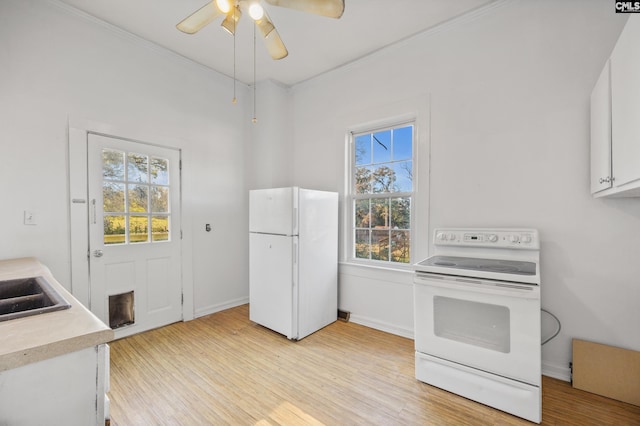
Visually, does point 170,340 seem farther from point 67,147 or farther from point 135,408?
point 67,147

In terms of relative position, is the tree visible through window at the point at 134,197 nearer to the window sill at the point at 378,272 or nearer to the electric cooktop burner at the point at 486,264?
the window sill at the point at 378,272

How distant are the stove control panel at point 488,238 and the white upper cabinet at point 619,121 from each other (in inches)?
18.9

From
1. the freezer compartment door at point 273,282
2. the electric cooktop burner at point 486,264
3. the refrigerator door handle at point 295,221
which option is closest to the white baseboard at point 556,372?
the electric cooktop burner at point 486,264

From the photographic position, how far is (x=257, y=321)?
10.1 feet

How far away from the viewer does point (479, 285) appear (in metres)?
1.82

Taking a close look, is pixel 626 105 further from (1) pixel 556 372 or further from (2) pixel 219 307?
(2) pixel 219 307

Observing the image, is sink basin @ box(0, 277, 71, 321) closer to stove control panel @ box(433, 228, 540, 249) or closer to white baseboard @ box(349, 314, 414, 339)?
stove control panel @ box(433, 228, 540, 249)

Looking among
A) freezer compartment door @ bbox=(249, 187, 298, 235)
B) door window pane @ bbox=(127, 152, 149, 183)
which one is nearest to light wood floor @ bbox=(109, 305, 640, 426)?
freezer compartment door @ bbox=(249, 187, 298, 235)

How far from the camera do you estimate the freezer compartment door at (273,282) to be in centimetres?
276

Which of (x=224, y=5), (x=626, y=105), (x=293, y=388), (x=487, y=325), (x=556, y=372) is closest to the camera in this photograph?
(x=626, y=105)

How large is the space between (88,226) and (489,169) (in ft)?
11.4

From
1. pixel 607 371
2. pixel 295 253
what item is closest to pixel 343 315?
pixel 295 253

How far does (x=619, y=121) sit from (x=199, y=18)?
2411 millimetres

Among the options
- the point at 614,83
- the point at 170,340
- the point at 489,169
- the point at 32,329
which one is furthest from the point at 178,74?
the point at 614,83
